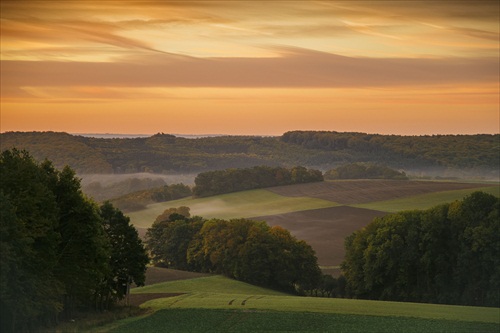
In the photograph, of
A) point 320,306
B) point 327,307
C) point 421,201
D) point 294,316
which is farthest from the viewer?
point 421,201

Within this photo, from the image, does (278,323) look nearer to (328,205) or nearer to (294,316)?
(294,316)

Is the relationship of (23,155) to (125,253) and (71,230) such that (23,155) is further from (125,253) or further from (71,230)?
(125,253)

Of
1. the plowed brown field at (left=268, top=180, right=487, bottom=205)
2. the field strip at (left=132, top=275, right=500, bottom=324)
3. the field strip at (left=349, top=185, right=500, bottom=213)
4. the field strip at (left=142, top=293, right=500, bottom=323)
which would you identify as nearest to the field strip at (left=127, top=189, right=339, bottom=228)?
the plowed brown field at (left=268, top=180, right=487, bottom=205)

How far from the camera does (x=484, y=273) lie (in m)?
96.3

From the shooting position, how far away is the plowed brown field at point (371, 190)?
179125mm

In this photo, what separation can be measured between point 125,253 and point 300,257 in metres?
41.2

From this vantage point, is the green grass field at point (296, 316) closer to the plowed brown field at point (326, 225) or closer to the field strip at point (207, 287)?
the field strip at point (207, 287)

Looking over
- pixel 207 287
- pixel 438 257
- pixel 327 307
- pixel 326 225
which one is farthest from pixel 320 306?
pixel 326 225

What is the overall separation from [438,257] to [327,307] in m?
33.6

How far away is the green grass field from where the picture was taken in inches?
2324

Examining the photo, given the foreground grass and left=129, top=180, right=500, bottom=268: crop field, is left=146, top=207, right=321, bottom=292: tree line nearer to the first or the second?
left=129, top=180, right=500, bottom=268: crop field

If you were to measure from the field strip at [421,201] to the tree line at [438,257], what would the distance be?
58731mm

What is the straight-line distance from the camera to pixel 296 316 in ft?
210

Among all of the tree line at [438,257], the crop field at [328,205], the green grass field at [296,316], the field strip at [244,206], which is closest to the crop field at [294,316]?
the green grass field at [296,316]
